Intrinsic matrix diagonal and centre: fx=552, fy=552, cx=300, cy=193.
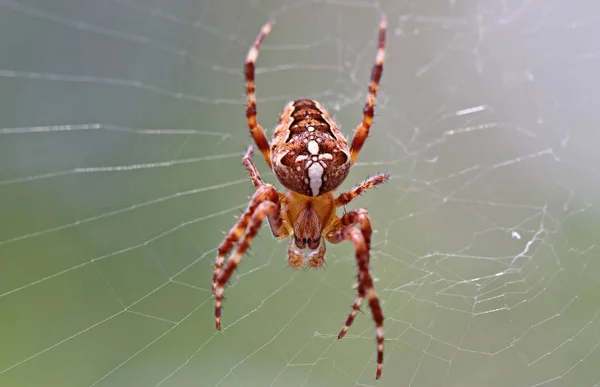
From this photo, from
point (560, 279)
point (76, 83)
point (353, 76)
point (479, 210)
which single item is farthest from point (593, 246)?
point (76, 83)

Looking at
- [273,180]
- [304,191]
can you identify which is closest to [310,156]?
[304,191]

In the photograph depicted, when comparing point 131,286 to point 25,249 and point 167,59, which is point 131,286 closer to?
point 25,249

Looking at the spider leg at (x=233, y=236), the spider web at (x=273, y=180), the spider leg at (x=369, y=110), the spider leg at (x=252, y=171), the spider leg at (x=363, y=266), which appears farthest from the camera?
the spider web at (x=273, y=180)

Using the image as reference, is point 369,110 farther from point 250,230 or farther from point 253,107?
point 250,230

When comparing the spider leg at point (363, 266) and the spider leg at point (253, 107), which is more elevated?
the spider leg at point (253, 107)

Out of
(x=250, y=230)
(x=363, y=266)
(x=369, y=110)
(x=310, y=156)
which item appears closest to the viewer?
(x=363, y=266)

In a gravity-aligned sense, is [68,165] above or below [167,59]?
below

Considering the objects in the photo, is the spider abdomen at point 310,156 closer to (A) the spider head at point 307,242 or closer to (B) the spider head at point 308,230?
(B) the spider head at point 308,230

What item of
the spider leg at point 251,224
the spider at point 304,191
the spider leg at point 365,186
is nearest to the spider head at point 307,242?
the spider at point 304,191
